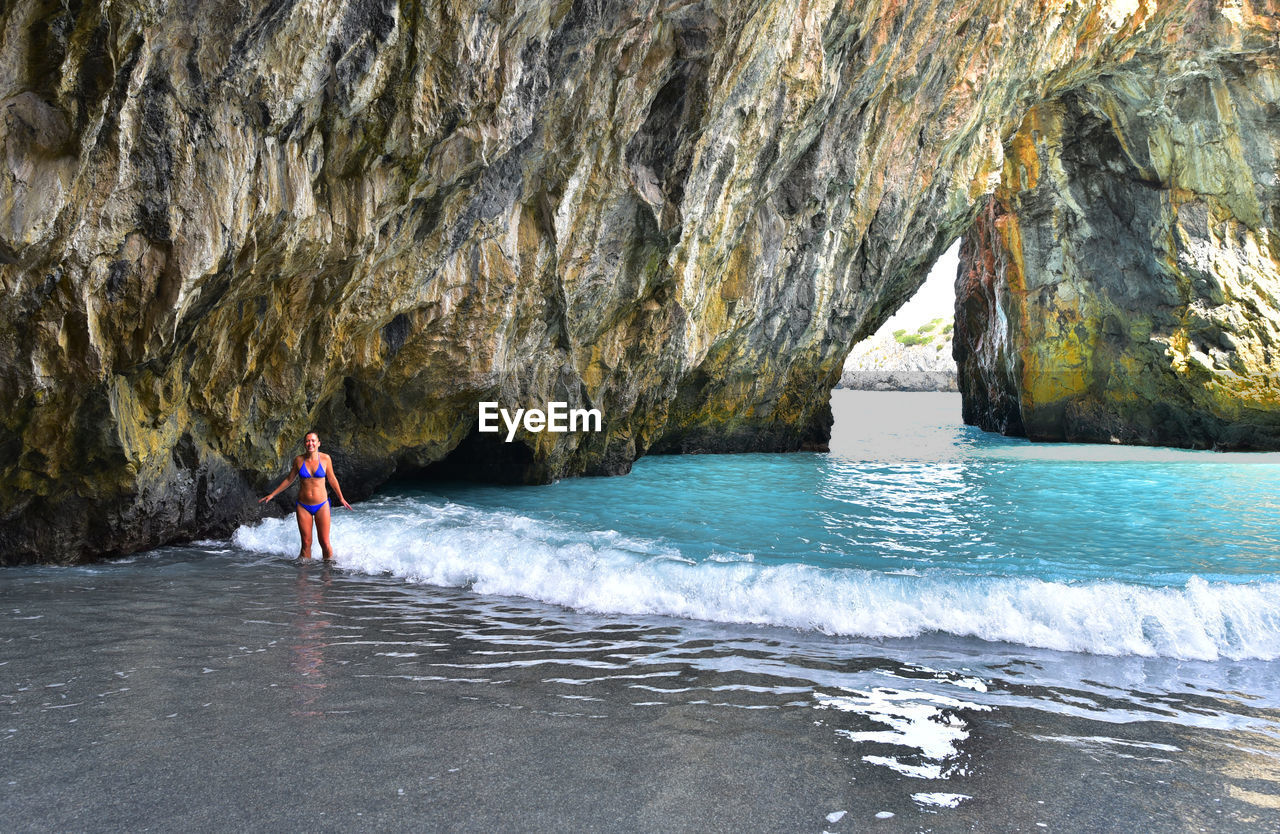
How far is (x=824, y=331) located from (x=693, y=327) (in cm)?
667

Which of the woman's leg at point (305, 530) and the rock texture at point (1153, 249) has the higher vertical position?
the rock texture at point (1153, 249)

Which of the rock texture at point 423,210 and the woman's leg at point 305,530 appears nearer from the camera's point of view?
the rock texture at point 423,210

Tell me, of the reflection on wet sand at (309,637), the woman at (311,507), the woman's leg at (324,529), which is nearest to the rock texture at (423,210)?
the woman at (311,507)

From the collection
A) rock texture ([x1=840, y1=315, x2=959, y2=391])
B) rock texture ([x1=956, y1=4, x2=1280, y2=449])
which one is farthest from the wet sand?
rock texture ([x1=840, y1=315, x2=959, y2=391])

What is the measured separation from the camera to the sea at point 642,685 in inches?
131

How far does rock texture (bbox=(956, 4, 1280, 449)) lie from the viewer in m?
24.2

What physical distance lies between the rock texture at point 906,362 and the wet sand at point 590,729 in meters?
85.5

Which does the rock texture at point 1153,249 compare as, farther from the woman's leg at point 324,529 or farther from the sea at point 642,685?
the woman's leg at point 324,529

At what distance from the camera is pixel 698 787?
138 inches

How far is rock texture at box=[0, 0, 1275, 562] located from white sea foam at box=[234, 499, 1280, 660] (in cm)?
262

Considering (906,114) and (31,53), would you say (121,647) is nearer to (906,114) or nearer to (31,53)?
(31,53)

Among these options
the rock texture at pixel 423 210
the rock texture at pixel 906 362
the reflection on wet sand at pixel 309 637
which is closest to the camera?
the reflection on wet sand at pixel 309 637

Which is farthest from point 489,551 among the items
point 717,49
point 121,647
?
point 717,49

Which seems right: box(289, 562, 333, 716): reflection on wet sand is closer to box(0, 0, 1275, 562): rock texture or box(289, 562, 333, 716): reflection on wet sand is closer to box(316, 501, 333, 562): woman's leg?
box(316, 501, 333, 562): woman's leg
